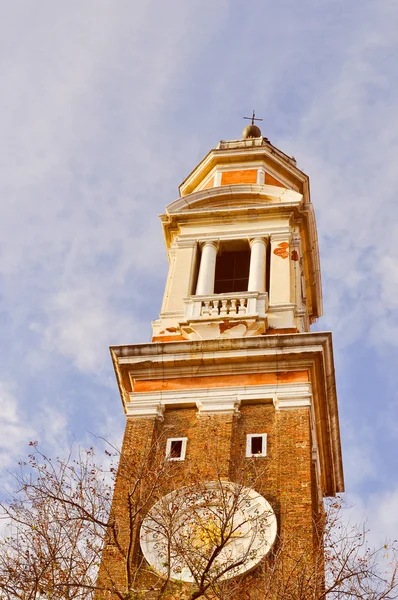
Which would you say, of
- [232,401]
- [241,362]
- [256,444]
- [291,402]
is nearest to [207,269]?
[241,362]

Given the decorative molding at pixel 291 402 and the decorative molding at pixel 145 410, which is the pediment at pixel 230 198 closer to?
the decorative molding at pixel 145 410

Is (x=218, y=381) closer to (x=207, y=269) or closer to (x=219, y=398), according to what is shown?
(x=219, y=398)

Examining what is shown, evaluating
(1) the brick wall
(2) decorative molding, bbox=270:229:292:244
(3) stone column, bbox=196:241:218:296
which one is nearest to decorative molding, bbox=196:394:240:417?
(1) the brick wall

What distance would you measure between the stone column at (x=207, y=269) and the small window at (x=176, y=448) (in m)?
5.97

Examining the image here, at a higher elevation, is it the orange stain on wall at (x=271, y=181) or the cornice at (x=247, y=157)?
the cornice at (x=247, y=157)

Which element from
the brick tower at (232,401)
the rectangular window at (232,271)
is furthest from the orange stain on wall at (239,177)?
the rectangular window at (232,271)

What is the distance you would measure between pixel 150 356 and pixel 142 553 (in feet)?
21.1

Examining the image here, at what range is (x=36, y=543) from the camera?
17.1 meters

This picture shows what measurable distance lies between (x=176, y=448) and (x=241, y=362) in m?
3.15

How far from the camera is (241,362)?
1042 inches

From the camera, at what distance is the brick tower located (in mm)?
20469

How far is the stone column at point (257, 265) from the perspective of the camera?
29938 millimetres

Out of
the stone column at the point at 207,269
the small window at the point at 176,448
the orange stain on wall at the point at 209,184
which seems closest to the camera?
the small window at the point at 176,448

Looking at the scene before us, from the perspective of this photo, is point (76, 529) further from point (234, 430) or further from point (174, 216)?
point (174, 216)
